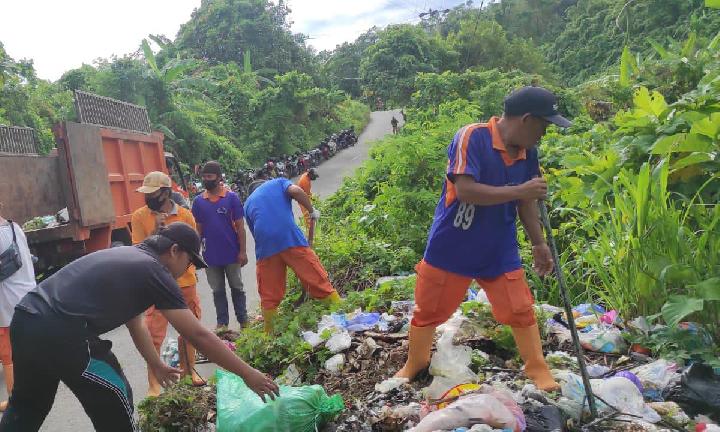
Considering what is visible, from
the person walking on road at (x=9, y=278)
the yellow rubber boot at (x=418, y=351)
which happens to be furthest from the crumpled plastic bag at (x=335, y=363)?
the person walking on road at (x=9, y=278)

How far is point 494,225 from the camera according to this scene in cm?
326

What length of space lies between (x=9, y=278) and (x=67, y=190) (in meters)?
3.73

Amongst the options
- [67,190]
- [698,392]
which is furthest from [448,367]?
[67,190]

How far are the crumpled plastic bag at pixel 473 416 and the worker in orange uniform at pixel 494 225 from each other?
1.95 ft

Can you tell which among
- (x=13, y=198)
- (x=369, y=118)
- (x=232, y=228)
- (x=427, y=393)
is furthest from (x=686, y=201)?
(x=369, y=118)

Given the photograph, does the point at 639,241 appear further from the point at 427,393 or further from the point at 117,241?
the point at 117,241

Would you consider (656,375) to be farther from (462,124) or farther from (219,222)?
(462,124)

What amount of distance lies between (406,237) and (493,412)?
4.16 m

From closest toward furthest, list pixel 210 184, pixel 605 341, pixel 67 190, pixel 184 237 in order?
pixel 184 237 < pixel 605 341 < pixel 210 184 < pixel 67 190

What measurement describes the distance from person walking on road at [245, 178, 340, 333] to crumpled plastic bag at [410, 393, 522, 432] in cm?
255

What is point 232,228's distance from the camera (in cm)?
582

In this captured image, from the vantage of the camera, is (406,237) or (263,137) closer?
(406,237)

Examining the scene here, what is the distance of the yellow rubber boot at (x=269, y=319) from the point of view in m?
5.08

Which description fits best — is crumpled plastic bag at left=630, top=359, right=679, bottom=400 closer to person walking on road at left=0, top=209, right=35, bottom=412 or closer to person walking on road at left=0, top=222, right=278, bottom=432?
person walking on road at left=0, top=222, right=278, bottom=432
